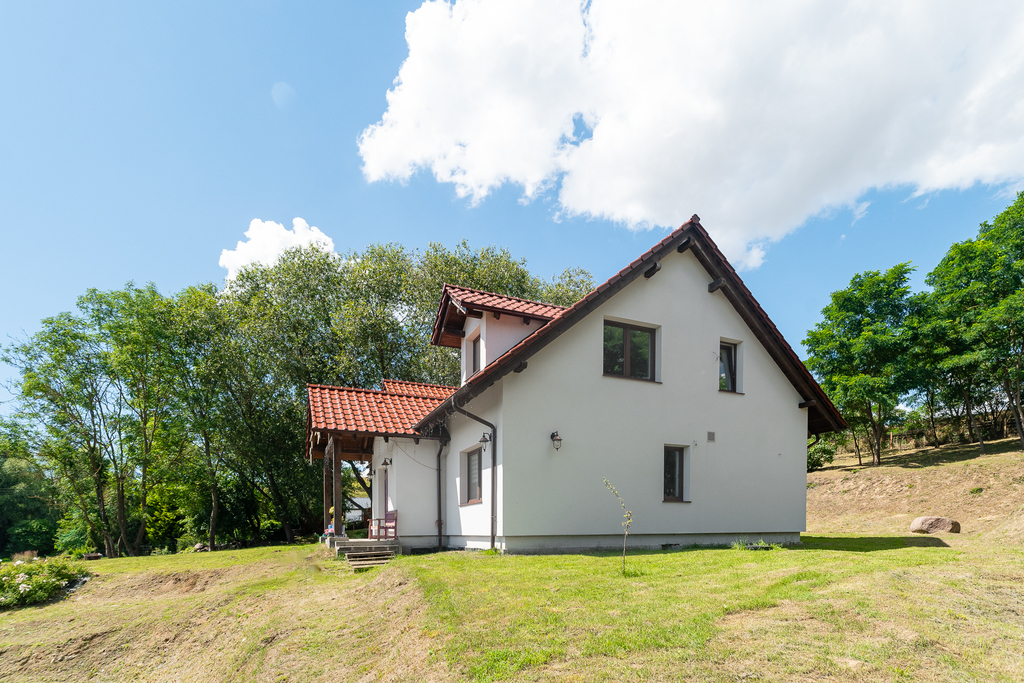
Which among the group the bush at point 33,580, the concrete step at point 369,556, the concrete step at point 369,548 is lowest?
the bush at point 33,580

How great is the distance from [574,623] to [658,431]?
7.78 metres

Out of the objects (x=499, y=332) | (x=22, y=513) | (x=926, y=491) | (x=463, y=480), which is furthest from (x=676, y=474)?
(x=22, y=513)

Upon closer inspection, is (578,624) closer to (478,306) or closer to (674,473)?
(674,473)

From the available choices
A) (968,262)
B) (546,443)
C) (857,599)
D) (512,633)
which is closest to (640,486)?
(546,443)

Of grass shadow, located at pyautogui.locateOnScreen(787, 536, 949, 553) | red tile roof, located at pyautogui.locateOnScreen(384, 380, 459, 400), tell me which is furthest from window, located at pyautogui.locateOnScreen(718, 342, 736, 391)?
red tile roof, located at pyautogui.locateOnScreen(384, 380, 459, 400)

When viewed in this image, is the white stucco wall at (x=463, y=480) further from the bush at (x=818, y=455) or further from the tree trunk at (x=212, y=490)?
the bush at (x=818, y=455)

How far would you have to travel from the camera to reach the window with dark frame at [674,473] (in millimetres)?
12930

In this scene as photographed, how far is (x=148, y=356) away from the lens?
88.3 feet

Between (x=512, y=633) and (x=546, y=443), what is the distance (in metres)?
6.26

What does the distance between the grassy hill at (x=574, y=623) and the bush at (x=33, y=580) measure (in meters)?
0.76

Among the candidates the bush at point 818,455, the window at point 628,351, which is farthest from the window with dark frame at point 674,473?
the bush at point 818,455

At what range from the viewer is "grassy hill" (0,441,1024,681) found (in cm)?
459

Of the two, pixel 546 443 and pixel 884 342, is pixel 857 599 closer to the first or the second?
pixel 546 443

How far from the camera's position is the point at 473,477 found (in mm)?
13438
